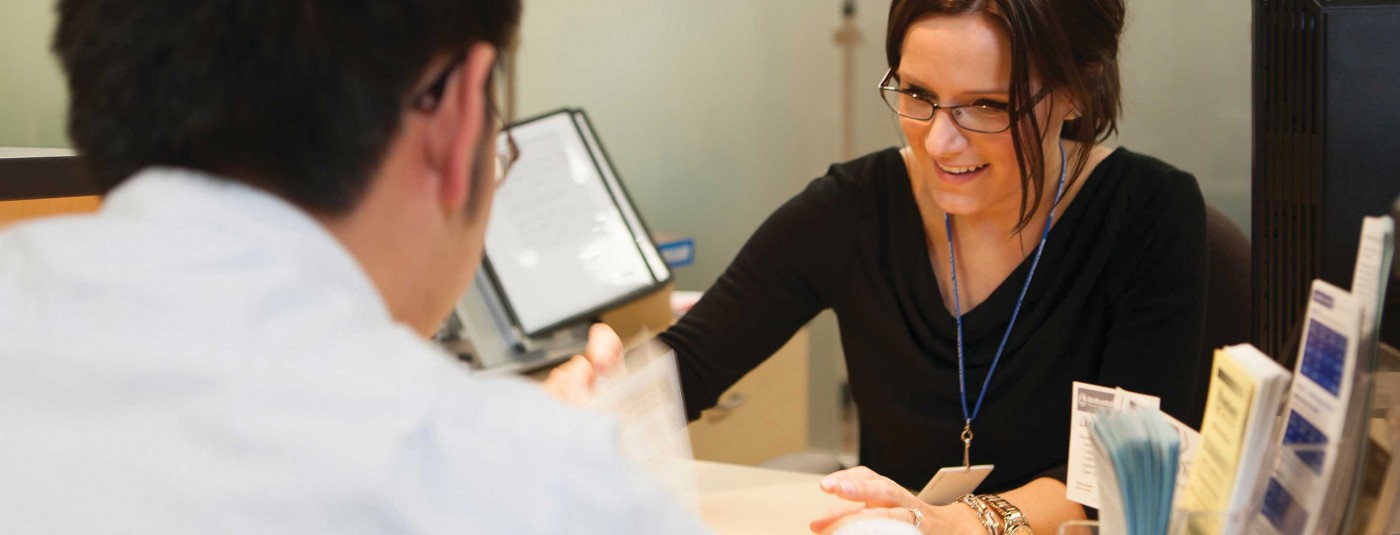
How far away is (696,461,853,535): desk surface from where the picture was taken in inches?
50.2

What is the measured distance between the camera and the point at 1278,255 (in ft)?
3.11

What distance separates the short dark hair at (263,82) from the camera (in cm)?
55

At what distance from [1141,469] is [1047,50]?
72 centimetres

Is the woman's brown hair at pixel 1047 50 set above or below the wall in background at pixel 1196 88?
above

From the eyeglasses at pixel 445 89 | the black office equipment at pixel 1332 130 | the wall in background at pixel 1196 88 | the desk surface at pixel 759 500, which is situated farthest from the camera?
the wall in background at pixel 1196 88

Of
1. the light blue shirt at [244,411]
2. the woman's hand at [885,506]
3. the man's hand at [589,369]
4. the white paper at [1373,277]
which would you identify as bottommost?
the woman's hand at [885,506]

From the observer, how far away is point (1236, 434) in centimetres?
74

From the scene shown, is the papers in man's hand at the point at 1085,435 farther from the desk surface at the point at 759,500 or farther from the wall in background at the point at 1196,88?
the wall in background at the point at 1196,88

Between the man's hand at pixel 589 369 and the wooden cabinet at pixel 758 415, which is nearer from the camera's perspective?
the man's hand at pixel 589 369

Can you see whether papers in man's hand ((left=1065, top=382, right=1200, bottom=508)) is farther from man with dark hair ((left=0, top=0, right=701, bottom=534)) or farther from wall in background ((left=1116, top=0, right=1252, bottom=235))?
wall in background ((left=1116, top=0, right=1252, bottom=235))

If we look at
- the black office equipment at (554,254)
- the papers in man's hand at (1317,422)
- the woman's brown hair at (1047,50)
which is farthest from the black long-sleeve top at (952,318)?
the papers in man's hand at (1317,422)

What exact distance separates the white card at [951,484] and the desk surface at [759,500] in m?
0.10

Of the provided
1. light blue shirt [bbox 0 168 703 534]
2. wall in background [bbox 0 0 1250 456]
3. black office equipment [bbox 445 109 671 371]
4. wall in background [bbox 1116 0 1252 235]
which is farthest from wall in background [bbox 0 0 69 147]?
wall in background [bbox 1116 0 1252 235]

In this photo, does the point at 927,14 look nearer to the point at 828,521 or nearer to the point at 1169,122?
the point at 828,521
